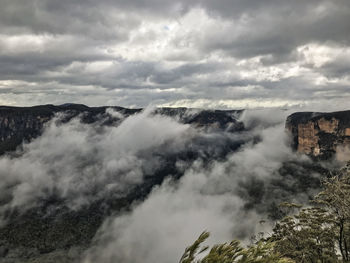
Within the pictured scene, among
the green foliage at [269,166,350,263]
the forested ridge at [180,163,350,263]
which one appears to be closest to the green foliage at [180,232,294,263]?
the forested ridge at [180,163,350,263]

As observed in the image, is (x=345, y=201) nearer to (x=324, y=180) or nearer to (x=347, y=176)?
(x=324, y=180)

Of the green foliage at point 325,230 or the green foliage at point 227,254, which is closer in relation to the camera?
the green foliage at point 227,254

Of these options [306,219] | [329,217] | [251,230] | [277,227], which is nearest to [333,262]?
[329,217]

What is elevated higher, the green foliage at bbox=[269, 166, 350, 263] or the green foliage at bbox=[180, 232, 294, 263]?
the green foliage at bbox=[180, 232, 294, 263]

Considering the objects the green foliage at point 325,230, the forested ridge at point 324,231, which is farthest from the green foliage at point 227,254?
the green foliage at point 325,230

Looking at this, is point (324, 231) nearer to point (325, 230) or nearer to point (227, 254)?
point (325, 230)

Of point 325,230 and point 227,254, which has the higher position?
point 227,254

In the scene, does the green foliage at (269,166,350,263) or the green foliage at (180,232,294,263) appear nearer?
the green foliage at (180,232,294,263)

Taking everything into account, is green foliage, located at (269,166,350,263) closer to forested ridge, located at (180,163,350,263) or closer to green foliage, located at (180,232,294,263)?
forested ridge, located at (180,163,350,263)

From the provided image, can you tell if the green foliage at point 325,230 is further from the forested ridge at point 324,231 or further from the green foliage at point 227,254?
the green foliage at point 227,254

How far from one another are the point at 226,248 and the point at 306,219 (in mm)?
20246

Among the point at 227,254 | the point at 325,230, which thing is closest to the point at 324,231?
the point at 325,230

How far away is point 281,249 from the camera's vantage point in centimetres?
2845

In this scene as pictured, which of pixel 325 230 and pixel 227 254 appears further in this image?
pixel 325 230
